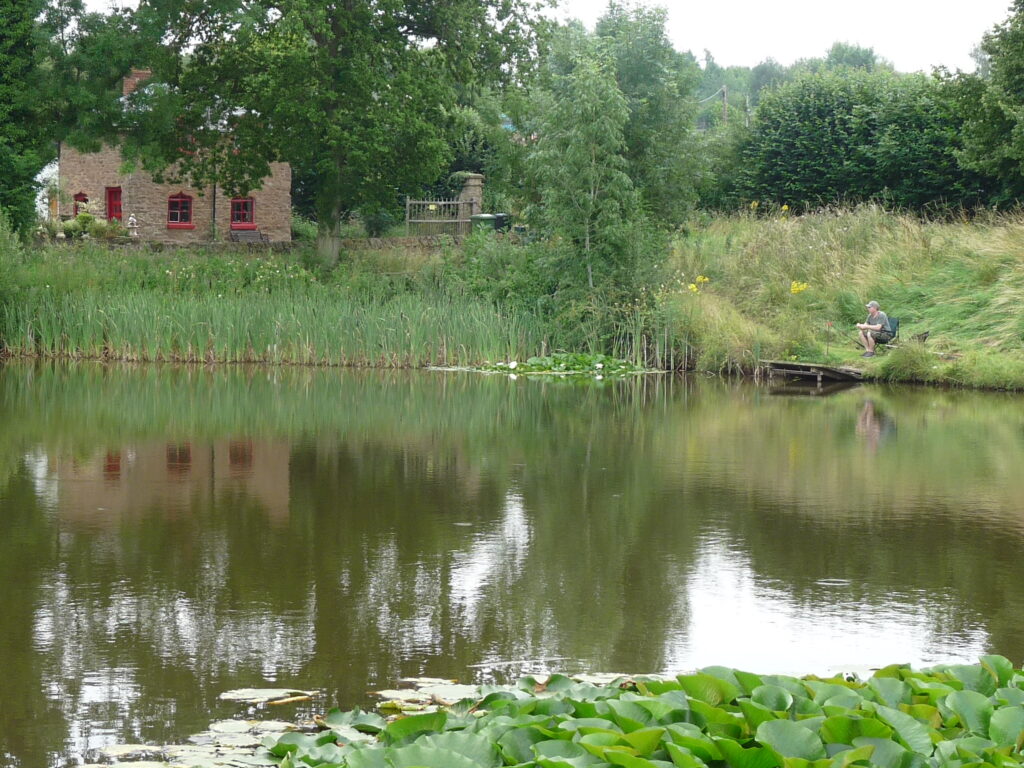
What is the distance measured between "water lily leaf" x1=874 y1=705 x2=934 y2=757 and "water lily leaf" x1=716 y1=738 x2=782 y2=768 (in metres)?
0.42

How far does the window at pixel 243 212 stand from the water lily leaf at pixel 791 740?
37.5 meters

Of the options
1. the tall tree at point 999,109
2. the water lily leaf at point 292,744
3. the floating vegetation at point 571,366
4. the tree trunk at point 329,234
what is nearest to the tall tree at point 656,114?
the tall tree at point 999,109

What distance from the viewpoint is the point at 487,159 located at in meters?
37.6

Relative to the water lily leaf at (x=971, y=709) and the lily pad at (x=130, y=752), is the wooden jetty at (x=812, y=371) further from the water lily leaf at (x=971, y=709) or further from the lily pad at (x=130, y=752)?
the lily pad at (x=130, y=752)

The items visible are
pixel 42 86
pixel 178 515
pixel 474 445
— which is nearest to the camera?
pixel 178 515

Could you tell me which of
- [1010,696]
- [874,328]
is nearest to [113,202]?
[874,328]

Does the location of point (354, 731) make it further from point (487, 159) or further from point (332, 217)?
point (487, 159)

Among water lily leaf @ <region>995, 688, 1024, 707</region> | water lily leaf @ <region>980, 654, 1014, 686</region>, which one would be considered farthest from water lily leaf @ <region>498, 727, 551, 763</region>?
water lily leaf @ <region>980, 654, 1014, 686</region>

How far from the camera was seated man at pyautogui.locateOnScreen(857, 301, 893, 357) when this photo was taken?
20.8m

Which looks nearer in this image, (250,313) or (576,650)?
(576,650)

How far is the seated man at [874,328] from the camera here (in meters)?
20.8

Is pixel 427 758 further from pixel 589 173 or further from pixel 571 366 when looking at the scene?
pixel 589 173

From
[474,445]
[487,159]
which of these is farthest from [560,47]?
[474,445]

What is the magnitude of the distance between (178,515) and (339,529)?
116cm
